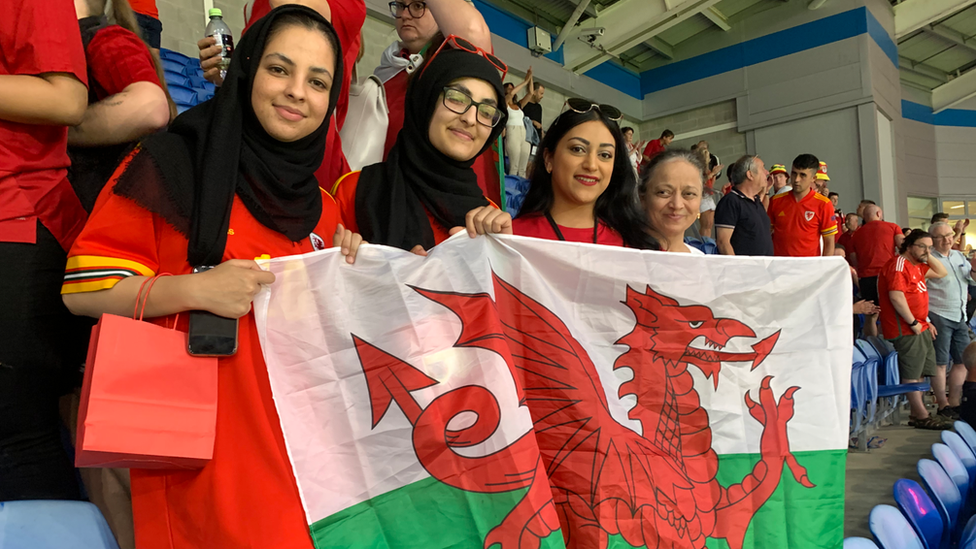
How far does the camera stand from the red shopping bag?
2.90ft

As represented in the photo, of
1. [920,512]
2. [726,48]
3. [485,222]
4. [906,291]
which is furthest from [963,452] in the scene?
[726,48]

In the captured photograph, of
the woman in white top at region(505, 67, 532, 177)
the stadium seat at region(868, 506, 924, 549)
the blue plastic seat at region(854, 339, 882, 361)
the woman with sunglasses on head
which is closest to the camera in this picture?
the woman with sunglasses on head

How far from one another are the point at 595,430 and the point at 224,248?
778 millimetres

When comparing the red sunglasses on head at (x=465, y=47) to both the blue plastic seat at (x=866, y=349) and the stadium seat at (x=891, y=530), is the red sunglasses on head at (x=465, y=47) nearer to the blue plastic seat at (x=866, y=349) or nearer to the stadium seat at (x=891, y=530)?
the stadium seat at (x=891, y=530)

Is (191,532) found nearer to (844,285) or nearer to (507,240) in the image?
(507,240)

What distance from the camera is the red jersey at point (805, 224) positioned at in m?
5.66

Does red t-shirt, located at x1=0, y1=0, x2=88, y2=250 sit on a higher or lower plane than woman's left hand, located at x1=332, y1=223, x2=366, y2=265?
higher

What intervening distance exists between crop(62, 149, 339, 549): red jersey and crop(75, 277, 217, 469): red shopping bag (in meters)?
0.04

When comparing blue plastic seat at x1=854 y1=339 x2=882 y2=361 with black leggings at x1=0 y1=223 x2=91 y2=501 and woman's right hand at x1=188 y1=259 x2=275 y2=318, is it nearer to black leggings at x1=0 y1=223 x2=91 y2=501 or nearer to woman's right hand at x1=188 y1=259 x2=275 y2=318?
woman's right hand at x1=188 y1=259 x2=275 y2=318

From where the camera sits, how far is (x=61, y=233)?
1.13m

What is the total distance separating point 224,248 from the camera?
3.48 feet

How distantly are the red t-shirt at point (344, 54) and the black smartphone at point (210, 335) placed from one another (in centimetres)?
57

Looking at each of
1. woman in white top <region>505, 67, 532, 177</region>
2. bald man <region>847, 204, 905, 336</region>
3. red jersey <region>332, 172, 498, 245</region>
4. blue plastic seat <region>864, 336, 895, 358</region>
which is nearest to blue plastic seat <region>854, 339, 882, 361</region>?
blue plastic seat <region>864, 336, 895, 358</region>

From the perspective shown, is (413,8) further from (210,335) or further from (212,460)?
(212,460)
